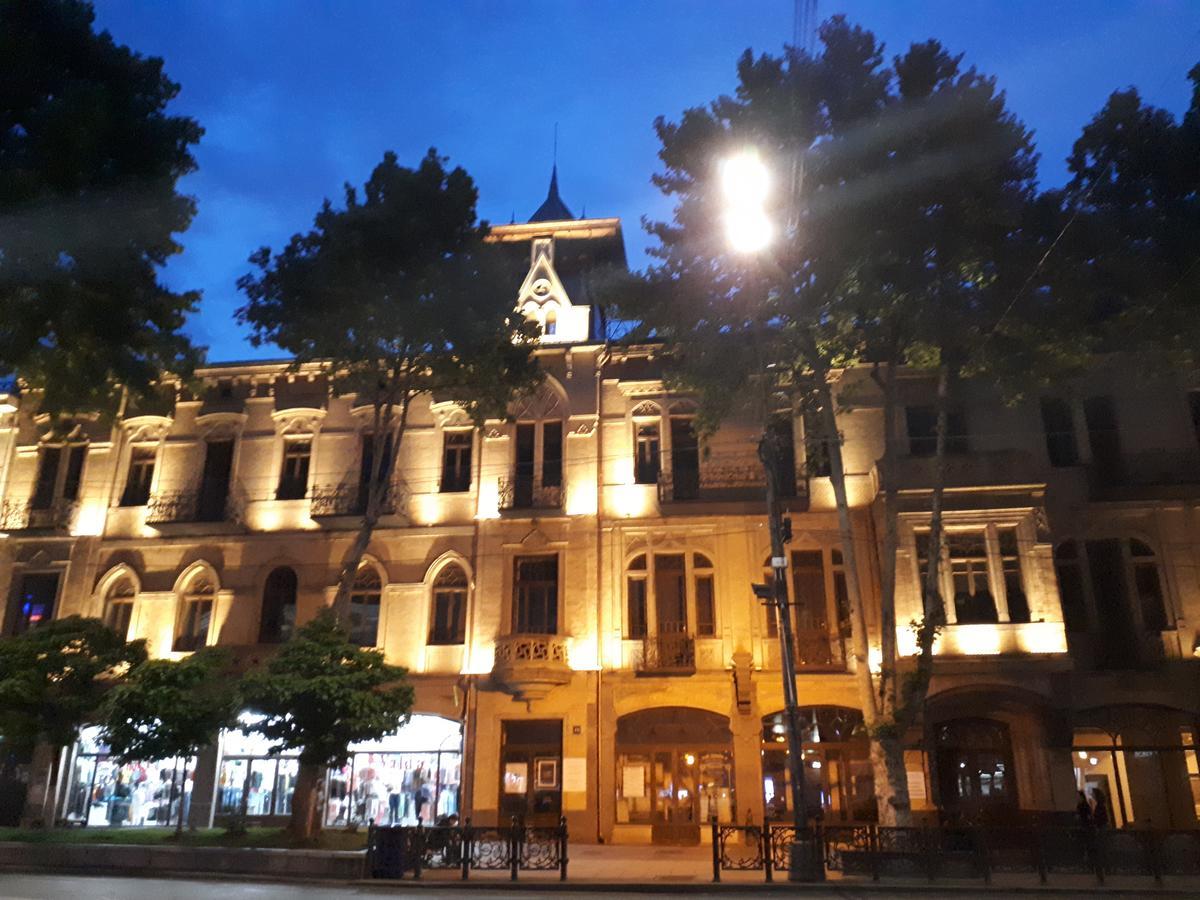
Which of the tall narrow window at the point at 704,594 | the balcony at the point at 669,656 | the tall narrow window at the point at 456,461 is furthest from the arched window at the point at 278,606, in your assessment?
the tall narrow window at the point at 704,594

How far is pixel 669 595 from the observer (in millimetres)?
25875

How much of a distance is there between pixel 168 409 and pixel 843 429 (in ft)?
64.9

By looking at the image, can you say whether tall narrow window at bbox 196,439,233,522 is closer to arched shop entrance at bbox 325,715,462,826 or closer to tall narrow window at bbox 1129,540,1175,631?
arched shop entrance at bbox 325,715,462,826

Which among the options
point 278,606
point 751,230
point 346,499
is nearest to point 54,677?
point 278,606

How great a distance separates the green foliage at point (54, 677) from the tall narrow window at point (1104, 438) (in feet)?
85.8

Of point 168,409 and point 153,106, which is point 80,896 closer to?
point 153,106

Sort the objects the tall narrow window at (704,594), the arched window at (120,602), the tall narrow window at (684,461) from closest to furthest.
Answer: the tall narrow window at (704,594)
the tall narrow window at (684,461)
the arched window at (120,602)

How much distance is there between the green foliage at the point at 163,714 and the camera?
19875mm

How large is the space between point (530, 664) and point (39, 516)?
54.5 ft

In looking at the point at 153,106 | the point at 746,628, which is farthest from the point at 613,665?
the point at 153,106

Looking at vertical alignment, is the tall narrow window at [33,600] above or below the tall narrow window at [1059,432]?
below

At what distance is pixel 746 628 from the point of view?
81.6ft

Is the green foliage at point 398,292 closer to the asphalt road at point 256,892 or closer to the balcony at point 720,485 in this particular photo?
the balcony at point 720,485

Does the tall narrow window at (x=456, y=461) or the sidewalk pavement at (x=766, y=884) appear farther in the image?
the tall narrow window at (x=456, y=461)
